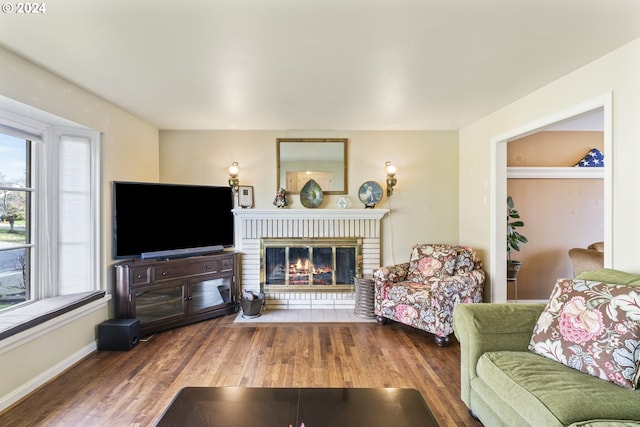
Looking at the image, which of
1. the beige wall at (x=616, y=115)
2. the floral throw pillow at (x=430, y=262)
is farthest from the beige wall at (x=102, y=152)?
the beige wall at (x=616, y=115)

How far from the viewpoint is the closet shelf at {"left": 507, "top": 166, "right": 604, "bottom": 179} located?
12.9 feet

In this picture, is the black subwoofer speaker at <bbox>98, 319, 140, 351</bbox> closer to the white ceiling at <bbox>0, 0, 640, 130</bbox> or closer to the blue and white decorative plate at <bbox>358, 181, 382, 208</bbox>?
the white ceiling at <bbox>0, 0, 640, 130</bbox>

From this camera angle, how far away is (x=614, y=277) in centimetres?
180

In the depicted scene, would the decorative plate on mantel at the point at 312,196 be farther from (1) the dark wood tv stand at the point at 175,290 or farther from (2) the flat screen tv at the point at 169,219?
(1) the dark wood tv stand at the point at 175,290

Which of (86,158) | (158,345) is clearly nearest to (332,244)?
(158,345)

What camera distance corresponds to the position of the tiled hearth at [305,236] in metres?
4.05

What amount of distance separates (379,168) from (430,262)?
4.60 feet

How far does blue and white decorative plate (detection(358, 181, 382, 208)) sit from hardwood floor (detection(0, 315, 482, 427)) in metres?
1.59

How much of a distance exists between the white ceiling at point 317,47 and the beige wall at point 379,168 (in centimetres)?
102

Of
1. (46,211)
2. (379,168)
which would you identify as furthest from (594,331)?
(46,211)

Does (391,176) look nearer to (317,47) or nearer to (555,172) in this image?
(555,172)

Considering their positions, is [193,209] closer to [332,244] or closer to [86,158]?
[86,158]

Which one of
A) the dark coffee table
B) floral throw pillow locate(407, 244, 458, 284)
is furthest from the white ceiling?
the dark coffee table

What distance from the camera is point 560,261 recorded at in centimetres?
410
